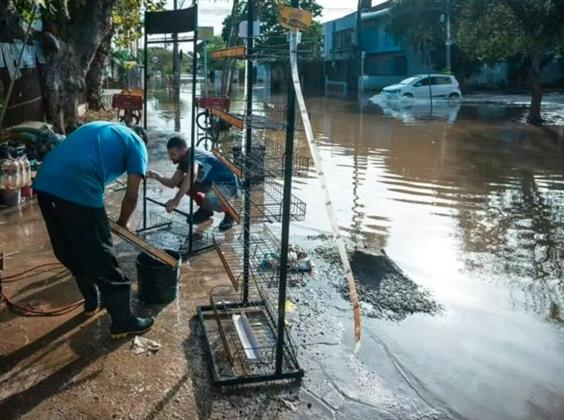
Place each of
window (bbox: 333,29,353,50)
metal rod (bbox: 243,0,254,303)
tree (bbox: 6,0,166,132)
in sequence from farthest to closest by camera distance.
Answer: window (bbox: 333,29,353,50), tree (bbox: 6,0,166,132), metal rod (bbox: 243,0,254,303)

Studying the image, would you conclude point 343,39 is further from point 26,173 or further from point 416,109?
point 26,173

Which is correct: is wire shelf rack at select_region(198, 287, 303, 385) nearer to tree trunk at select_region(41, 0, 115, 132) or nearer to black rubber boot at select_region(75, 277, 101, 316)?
black rubber boot at select_region(75, 277, 101, 316)

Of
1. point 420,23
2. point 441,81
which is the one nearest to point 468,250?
point 441,81

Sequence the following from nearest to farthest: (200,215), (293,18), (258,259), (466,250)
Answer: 1. (293,18)
2. (258,259)
3. (466,250)
4. (200,215)

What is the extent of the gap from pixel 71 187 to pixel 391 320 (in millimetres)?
2560

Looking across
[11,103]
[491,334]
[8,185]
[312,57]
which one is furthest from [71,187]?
[11,103]

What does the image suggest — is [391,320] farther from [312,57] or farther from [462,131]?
[462,131]

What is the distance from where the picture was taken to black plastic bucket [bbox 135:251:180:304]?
4484 millimetres

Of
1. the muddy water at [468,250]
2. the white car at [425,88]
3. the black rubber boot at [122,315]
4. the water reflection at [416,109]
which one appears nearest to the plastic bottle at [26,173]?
the muddy water at [468,250]

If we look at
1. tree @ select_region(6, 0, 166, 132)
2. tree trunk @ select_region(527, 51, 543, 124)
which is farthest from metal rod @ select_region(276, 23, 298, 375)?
tree trunk @ select_region(527, 51, 543, 124)

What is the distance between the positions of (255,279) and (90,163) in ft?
4.60

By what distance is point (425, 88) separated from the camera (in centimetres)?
2897

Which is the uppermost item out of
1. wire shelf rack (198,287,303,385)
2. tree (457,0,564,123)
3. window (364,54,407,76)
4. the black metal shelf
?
window (364,54,407,76)

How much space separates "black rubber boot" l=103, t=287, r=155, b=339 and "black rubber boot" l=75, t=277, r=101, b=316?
0.45 m
